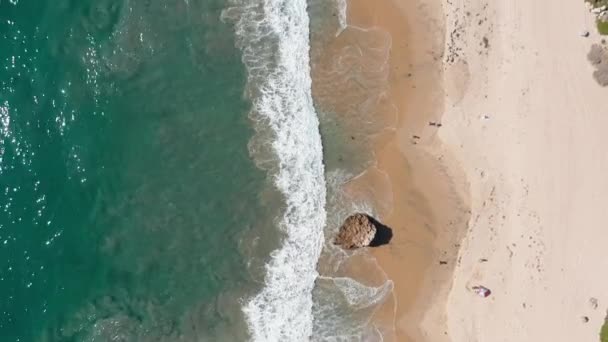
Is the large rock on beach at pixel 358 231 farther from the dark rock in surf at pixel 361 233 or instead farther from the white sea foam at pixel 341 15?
the white sea foam at pixel 341 15

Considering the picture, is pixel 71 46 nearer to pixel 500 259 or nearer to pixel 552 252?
pixel 500 259

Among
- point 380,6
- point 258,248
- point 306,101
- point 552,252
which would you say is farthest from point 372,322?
point 380,6

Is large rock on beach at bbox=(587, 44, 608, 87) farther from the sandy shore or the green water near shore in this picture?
the green water near shore

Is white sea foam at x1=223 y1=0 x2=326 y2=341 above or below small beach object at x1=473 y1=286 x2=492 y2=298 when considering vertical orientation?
above

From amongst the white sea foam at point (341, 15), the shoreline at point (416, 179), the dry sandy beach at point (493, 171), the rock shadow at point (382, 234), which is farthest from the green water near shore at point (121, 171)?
the dry sandy beach at point (493, 171)

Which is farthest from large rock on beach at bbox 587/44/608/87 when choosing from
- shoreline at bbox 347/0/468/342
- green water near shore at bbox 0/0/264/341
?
green water near shore at bbox 0/0/264/341

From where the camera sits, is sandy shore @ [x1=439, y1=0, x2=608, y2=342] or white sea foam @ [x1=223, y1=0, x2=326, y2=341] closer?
sandy shore @ [x1=439, y1=0, x2=608, y2=342]

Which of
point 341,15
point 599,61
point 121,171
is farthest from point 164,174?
point 599,61
